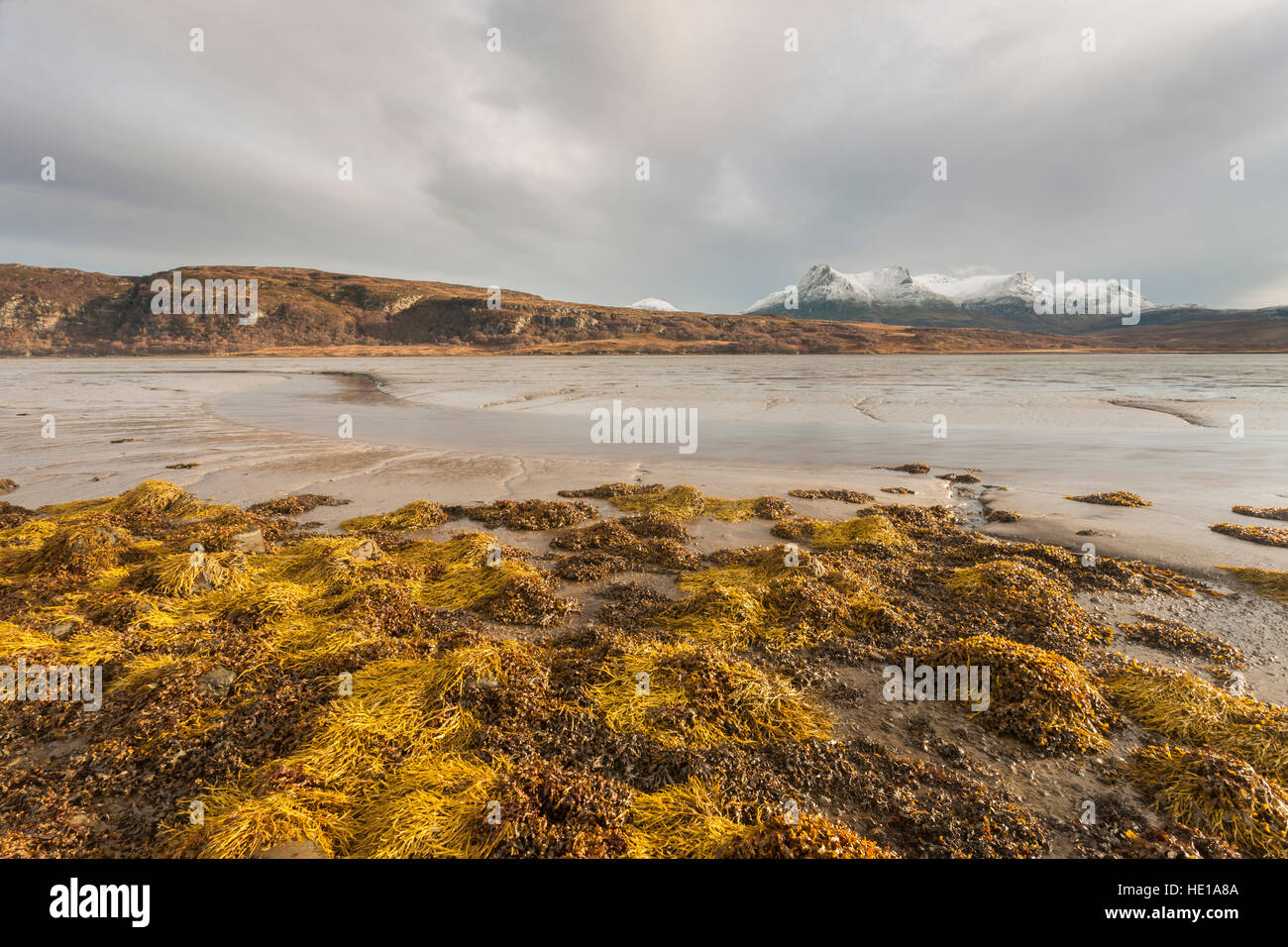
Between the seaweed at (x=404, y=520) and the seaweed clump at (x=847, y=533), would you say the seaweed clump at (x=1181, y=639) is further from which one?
the seaweed at (x=404, y=520)

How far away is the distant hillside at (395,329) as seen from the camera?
→ 116m

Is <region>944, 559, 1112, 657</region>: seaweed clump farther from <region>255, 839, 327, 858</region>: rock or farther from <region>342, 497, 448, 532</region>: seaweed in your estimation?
<region>342, 497, 448, 532</region>: seaweed

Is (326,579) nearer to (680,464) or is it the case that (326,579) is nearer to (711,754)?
(711,754)

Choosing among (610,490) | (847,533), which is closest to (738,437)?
(610,490)

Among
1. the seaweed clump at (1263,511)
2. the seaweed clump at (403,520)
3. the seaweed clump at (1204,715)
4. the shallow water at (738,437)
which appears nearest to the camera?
the seaweed clump at (1204,715)

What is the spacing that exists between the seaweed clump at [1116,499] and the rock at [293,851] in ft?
39.5

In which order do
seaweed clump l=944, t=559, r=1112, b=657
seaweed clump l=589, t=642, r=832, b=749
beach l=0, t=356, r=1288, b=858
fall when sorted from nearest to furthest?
beach l=0, t=356, r=1288, b=858 < seaweed clump l=589, t=642, r=832, b=749 < seaweed clump l=944, t=559, r=1112, b=657

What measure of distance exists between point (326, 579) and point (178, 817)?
136 inches

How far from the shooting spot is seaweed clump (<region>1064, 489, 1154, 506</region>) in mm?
9289

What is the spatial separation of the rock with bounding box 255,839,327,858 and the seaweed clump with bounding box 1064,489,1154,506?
12036 mm

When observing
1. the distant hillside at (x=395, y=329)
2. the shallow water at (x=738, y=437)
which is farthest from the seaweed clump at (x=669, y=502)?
the distant hillside at (x=395, y=329)

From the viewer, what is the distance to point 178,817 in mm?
3117

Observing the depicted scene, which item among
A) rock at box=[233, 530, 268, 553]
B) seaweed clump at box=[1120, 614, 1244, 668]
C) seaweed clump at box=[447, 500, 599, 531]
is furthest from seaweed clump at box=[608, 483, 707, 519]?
seaweed clump at box=[1120, 614, 1244, 668]
